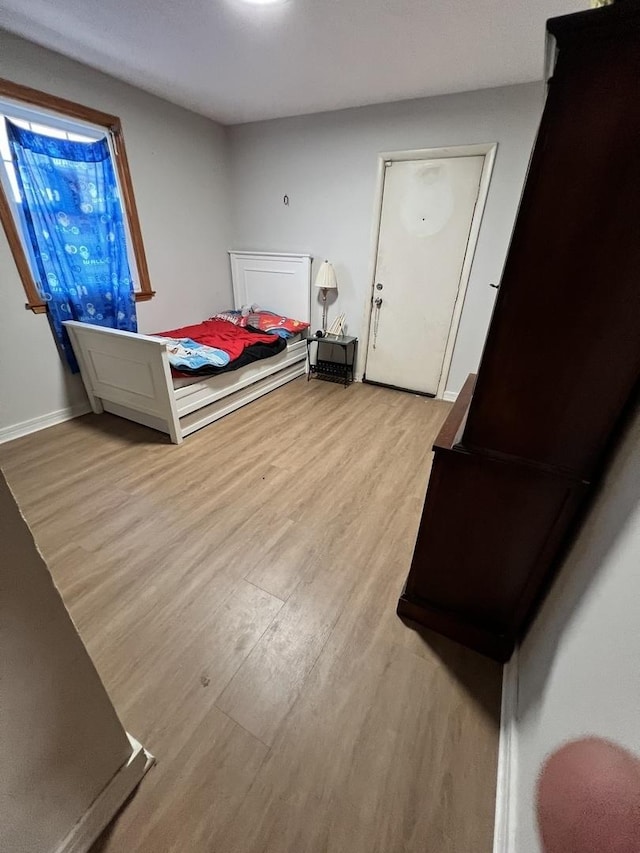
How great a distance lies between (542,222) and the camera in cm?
72

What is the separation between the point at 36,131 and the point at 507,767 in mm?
4047

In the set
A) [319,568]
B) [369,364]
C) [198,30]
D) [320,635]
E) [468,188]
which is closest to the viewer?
[320,635]

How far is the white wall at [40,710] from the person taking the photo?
1.76 feet

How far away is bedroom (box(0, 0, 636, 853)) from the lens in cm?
99

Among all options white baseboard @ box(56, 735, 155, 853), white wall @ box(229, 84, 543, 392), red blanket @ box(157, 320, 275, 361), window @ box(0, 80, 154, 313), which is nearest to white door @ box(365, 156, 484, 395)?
white wall @ box(229, 84, 543, 392)

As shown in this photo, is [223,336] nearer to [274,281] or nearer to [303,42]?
[274,281]

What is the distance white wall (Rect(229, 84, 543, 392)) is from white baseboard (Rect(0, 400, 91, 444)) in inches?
96.6

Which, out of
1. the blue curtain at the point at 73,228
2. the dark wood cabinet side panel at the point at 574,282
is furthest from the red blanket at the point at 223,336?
the dark wood cabinet side panel at the point at 574,282

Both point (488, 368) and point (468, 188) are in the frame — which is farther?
point (468, 188)

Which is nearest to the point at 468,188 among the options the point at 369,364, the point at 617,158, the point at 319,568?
the point at 369,364

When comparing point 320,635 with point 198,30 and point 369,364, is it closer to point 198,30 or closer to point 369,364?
point 369,364

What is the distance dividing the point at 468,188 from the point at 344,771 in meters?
3.55

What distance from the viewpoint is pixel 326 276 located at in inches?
131

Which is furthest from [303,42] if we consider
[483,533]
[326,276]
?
[483,533]
